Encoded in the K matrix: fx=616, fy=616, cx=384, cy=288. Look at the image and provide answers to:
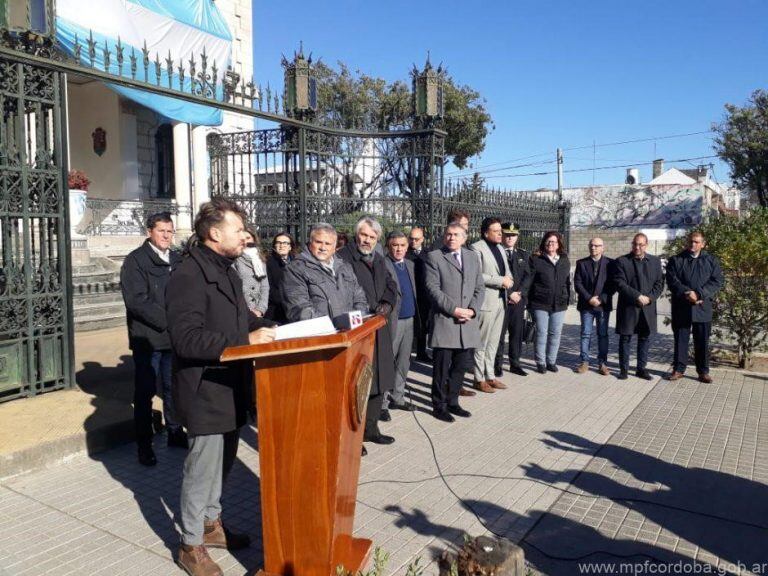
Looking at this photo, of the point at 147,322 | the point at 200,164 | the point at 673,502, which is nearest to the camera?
Result: the point at 673,502

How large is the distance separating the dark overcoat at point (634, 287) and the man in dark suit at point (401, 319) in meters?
2.93

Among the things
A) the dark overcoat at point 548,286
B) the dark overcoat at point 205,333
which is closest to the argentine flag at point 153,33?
the dark overcoat at point 548,286

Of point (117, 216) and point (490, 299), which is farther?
point (117, 216)

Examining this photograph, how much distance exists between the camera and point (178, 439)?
16.8 ft

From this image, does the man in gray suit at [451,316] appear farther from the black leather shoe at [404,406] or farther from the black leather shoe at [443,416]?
the black leather shoe at [404,406]

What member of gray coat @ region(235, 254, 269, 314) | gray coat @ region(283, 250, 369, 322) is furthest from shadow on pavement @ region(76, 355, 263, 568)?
gray coat @ region(283, 250, 369, 322)

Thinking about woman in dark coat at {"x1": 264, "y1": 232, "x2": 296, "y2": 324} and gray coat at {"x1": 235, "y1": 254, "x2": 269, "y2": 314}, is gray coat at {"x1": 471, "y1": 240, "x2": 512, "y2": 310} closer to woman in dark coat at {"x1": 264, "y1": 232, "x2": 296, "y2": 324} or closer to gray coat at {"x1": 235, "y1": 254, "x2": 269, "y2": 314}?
woman in dark coat at {"x1": 264, "y1": 232, "x2": 296, "y2": 324}

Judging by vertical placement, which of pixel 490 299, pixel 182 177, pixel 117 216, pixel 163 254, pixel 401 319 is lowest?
pixel 401 319

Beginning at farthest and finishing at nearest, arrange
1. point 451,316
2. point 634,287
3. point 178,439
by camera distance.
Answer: point 634,287
point 451,316
point 178,439

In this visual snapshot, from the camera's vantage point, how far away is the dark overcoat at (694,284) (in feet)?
24.2

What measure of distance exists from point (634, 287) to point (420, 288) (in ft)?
9.23

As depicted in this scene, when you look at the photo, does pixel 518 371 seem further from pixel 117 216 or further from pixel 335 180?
pixel 117 216

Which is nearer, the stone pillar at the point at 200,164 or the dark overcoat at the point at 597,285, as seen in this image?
the dark overcoat at the point at 597,285

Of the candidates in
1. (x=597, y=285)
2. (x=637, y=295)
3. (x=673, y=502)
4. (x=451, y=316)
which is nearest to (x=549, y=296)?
(x=597, y=285)
